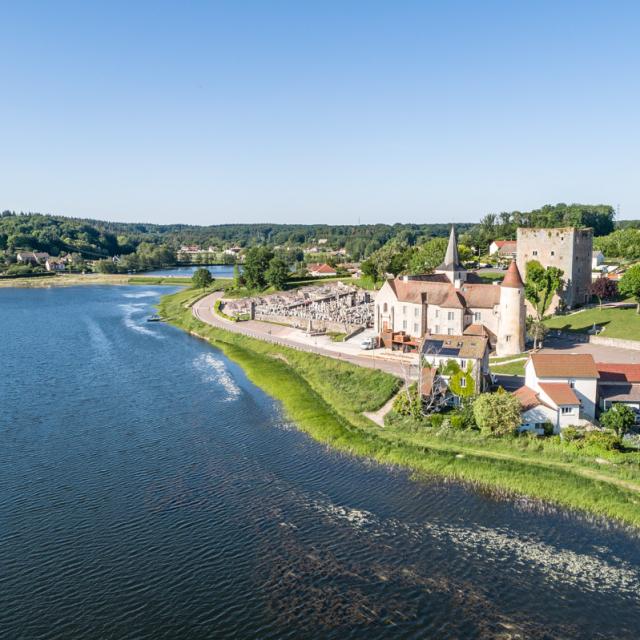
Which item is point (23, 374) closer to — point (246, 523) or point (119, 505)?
point (119, 505)

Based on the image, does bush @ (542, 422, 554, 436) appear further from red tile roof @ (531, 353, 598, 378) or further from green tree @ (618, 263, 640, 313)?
green tree @ (618, 263, 640, 313)

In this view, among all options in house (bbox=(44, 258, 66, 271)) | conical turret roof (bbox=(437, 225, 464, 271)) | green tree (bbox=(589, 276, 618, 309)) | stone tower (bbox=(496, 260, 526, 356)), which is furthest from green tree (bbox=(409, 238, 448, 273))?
house (bbox=(44, 258, 66, 271))

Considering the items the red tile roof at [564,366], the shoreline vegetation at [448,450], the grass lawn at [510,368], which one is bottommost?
the shoreline vegetation at [448,450]

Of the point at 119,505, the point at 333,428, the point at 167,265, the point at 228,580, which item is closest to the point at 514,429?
the point at 333,428

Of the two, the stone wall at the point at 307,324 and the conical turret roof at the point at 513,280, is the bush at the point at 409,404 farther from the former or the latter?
the stone wall at the point at 307,324

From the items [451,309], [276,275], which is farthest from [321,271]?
[451,309]

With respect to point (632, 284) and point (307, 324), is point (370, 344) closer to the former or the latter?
point (307, 324)

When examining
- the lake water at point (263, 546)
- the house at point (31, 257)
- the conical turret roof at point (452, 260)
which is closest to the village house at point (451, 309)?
the conical turret roof at point (452, 260)
